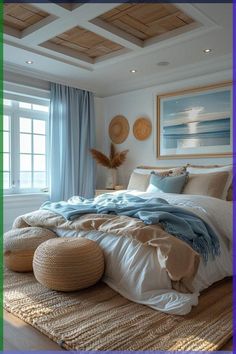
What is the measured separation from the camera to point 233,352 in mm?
1537

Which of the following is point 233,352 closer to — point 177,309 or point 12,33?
point 177,309

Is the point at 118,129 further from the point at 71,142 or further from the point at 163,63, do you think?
the point at 163,63

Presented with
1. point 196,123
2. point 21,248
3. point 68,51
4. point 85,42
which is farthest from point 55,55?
point 21,248

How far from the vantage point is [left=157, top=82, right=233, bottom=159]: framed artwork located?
3.79 meters

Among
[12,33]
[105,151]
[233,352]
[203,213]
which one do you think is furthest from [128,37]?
[233,352]

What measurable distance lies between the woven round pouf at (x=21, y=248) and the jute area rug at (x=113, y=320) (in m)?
0.29

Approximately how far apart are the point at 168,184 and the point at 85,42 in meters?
1.87

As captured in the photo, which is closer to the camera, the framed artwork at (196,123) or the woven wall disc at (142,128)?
the framed artwork at (196,123)

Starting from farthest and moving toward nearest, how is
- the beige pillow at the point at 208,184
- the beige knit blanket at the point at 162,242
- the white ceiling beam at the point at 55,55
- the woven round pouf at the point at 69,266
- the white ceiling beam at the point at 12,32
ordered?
the white ceiling beam at the point at 55,55
the beige pillow at the point at 208,184
the white ceiling beam at the point at 12,32
the woven round pouf at the point at 69,266
the beige knit blanket at the point at 162,242

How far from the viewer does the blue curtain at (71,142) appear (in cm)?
444

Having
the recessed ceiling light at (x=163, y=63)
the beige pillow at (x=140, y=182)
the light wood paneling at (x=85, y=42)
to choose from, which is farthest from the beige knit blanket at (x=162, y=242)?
the recessed ceiling light at (x=163, y=63)

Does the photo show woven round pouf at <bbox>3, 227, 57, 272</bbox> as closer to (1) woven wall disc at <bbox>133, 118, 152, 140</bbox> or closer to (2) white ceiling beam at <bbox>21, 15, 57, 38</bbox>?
(2) white ceiling beam at <bbox>21, 15, 57, 38</bbox>

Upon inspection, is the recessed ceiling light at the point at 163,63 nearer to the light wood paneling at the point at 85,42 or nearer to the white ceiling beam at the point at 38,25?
the light wood paneling at the point at 85,42

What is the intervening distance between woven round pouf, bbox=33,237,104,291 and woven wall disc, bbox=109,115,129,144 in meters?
2.93
